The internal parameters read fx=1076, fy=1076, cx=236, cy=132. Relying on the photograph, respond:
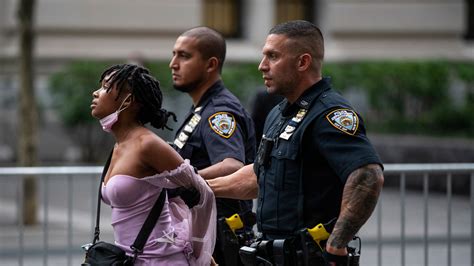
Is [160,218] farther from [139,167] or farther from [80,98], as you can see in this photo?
[80,98]

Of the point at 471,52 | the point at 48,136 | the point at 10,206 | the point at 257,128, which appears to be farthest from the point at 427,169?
the point at 471,52

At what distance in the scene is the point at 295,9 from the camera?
2212 centimetres

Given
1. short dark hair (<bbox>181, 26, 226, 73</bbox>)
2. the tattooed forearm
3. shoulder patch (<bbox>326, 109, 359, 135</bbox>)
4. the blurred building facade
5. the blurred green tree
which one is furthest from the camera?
the blurred building facade

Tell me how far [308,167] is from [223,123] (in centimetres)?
122

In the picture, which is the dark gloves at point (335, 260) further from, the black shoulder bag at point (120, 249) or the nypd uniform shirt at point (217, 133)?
the nypd uniform shirt at point (217, 133)

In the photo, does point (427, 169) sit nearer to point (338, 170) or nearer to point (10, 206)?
point (338, 170)

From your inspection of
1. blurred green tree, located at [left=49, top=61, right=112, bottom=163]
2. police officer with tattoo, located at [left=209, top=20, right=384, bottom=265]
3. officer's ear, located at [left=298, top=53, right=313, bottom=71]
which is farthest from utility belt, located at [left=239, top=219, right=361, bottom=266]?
blurred green tree, located at [left=49, top=61, right=112, bottom=163]

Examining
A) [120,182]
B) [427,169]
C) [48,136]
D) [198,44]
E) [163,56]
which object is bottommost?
[48,136]

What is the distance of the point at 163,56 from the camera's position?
2005 centimetres

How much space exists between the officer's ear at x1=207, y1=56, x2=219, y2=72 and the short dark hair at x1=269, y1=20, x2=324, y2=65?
1.24 m

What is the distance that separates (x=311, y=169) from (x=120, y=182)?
0.82 meters

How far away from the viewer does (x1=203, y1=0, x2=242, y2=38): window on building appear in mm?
21672

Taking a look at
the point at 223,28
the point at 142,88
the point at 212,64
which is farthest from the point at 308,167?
the point at 223,28

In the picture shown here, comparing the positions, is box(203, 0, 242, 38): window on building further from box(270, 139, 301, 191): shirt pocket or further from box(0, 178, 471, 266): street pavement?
box(270, 139, 301, 191): shirt pocket
